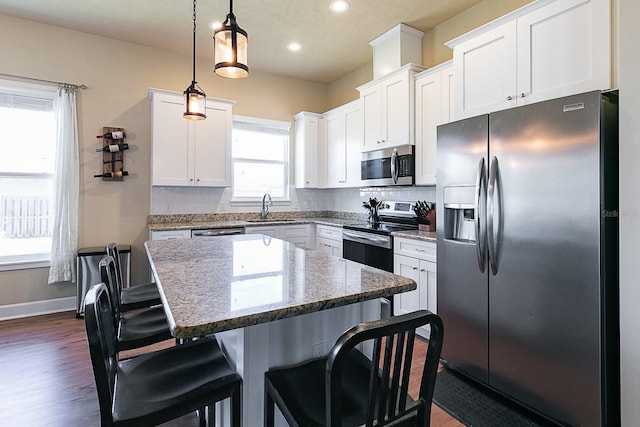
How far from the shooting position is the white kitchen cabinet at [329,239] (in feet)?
13.5

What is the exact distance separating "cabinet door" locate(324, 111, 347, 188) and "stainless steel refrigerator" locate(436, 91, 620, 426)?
2380 mm

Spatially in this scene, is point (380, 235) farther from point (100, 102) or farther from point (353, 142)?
point (100, 102)

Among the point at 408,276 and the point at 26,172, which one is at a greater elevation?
the point at 26,172

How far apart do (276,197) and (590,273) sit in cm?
411

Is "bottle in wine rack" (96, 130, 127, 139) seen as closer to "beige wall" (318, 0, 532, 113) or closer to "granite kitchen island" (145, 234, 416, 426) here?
"granite kitchen island" (145, 234, 416, 426)

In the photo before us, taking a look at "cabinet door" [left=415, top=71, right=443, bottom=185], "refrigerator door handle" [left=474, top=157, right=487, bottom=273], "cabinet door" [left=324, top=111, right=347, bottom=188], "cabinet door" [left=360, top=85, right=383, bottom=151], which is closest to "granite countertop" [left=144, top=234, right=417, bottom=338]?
"refrigerator door handle" [left=474, top=157, right=487, bottom=273]

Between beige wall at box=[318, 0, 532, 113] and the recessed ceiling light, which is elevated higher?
the recessed ceiling light

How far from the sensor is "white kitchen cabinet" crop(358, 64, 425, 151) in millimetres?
3400

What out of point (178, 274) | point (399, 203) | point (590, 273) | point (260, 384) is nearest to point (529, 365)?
point (590, 273)

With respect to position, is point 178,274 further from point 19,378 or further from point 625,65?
point 625,65

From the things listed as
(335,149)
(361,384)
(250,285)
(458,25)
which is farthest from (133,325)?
(458,25)

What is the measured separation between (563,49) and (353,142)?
2675mm

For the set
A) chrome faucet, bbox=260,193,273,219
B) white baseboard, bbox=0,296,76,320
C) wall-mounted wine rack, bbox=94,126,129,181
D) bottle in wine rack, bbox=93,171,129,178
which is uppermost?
wall-mounted wine rack, bbox=94,126,129,181

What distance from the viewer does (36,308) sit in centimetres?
368
